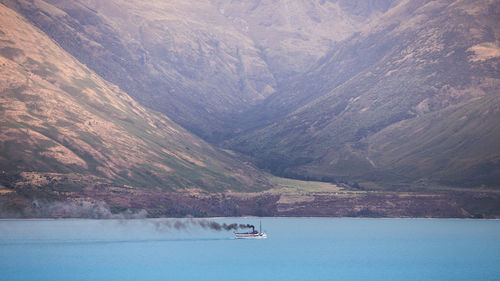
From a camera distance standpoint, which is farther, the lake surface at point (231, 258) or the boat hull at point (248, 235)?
the boat hull at point (248, 235)

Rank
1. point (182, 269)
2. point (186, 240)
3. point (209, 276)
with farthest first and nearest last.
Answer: point (186, 240) → point (182, 269) → point (209, 276)

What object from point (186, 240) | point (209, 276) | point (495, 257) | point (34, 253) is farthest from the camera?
point (186, 240)

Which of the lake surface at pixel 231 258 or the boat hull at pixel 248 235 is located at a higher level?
the boat hull at pixel 248 235

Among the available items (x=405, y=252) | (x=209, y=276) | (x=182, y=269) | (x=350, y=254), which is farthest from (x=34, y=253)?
(x=405, y=252)

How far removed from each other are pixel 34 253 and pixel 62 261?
52.6 feet

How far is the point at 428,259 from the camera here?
161 m

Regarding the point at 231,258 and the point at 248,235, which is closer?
the point at 231,258

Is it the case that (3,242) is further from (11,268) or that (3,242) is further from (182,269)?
(182,269)

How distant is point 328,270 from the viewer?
137500 millimetres

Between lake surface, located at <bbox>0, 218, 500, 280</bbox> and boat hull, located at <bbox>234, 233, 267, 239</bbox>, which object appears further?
boat hull, located at <bbox>234, 233, 267, 239</bbox>

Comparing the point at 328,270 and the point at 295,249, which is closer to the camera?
the point at 328,270

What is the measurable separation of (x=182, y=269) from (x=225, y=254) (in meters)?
27.8

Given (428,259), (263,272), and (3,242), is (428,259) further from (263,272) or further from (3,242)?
(3,242)

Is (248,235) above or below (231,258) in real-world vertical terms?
above
